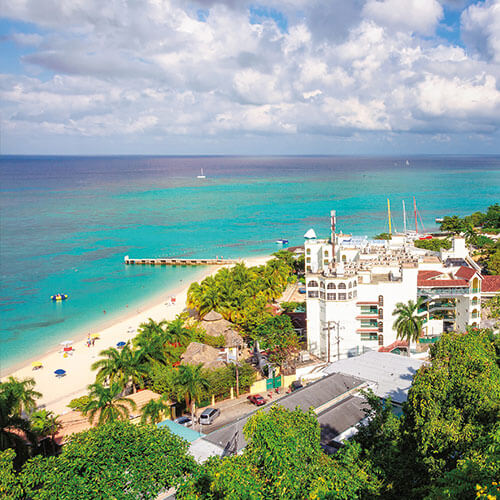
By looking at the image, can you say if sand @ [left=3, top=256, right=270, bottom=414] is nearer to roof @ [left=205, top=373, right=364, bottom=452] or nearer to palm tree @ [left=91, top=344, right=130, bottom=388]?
palm tree @ [left=91, top=344, right=130, bottom=388]

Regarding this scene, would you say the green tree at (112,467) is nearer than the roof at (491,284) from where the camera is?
Yes

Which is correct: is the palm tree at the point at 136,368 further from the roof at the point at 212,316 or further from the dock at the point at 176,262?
the dock at the point at 176,262

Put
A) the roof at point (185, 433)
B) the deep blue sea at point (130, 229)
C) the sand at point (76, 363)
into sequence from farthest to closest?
the deep blue sea at point (130, 229)
the sand at point (76, 363)
the roof at point (185, 433)

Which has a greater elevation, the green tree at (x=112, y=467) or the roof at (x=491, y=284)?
the green tree at (x=112, y=467)

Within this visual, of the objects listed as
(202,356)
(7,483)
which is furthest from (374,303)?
(7,483)

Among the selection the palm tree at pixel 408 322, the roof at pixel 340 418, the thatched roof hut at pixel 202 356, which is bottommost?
the thatched roof hut at pixel 202 356

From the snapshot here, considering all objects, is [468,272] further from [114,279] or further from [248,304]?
[114,279]

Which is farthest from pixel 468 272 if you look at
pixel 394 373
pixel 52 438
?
pixel 52 438

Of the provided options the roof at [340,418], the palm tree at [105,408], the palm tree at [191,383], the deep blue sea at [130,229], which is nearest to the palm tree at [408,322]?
the roof at [340,418]
